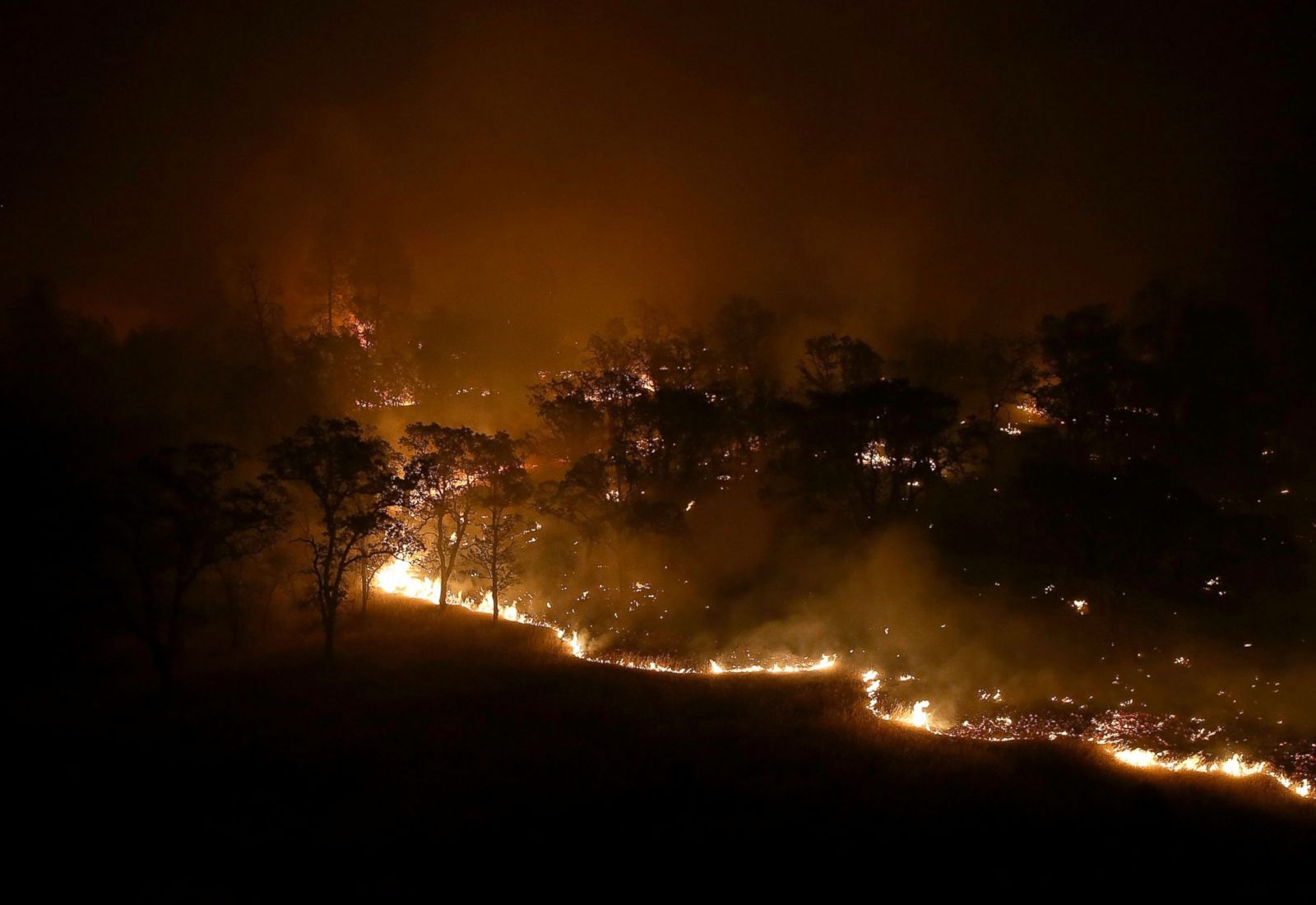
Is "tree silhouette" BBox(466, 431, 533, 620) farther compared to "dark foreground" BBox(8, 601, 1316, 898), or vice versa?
"tree silhouette" BBox(466, 431, 533, 620)

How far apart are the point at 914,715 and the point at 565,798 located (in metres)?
12.9

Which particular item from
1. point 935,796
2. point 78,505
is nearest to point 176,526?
point 78,505

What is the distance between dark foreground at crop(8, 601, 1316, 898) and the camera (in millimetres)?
13938

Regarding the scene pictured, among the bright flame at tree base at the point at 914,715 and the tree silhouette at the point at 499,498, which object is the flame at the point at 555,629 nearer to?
the bright flame at tree base at the point at 914,715

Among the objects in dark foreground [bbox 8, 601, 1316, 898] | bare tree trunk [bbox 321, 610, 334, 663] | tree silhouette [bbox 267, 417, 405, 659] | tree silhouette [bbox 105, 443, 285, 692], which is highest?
tree silhouette [bbox 267, 417, 405, 659]

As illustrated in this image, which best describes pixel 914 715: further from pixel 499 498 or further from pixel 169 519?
pixel 169 519

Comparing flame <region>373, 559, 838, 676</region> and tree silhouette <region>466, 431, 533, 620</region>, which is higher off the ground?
tree silhouette <region>466, 431, 533, 620</region>

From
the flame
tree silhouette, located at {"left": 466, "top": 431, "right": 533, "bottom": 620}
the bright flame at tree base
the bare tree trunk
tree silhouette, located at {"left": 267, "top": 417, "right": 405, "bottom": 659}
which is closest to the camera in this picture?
the bright flame at tree base

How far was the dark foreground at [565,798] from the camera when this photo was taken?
13.9 m

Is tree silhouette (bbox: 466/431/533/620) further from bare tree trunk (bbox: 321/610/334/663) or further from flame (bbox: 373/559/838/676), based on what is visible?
bare tree trunk (bbox: 321/610/334/663)

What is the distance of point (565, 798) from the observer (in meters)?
16.7

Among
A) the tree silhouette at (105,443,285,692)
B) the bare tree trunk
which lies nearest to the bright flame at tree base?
the bare tree trunk

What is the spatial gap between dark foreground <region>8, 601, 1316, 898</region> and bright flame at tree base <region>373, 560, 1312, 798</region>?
99 cm

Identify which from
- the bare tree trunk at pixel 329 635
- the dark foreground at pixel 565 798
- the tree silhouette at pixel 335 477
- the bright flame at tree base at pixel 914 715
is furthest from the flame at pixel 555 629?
the bare tree trunk at pixel 329 635
